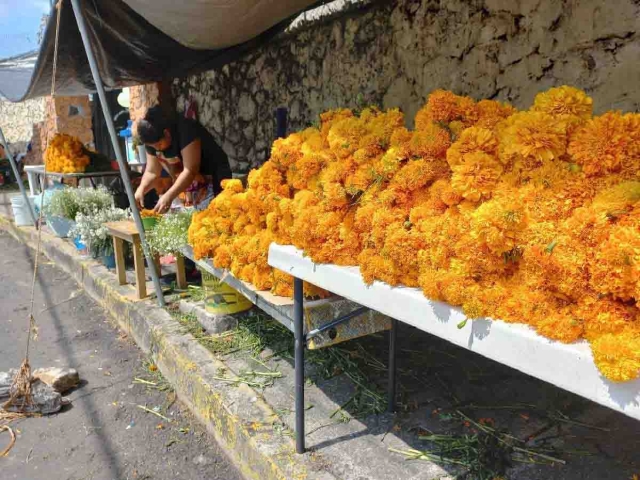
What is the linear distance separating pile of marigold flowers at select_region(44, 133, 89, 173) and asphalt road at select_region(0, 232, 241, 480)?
285 cm

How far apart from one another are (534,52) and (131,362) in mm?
3699

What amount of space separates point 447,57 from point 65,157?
19.2 ft

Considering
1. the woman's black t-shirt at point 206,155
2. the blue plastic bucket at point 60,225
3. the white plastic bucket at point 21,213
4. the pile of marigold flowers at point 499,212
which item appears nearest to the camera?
the pile of marigold flowers at point 499,212

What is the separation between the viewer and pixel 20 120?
1881 cm

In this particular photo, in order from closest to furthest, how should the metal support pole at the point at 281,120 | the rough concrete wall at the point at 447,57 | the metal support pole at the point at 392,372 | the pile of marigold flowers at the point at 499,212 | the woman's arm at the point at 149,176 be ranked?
the pile of marigold flowers at the point at 499,212, the rough concrete wall at the point at 447,57, the metal support pole at the point at 392,372, the metal support pole at the point at 281,120, the woman's arm at the point at 149,176

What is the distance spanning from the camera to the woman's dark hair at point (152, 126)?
4.23 meters

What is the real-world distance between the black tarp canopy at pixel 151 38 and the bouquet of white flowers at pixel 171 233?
1.59m

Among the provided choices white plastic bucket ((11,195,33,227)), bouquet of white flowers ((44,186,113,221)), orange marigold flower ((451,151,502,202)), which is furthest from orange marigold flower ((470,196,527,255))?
white plastic bucket ((11,195,33,227))

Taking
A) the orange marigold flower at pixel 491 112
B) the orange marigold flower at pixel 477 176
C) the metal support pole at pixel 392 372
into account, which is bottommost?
the metal support pole at pixel 392 372

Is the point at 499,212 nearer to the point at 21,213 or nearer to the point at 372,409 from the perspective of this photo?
the point at 372,409

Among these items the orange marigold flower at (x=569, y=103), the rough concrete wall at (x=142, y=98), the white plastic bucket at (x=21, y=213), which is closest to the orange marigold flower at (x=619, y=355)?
the orange marigold flower at (x=569, y=103)

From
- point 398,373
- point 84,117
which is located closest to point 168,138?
point 398,373

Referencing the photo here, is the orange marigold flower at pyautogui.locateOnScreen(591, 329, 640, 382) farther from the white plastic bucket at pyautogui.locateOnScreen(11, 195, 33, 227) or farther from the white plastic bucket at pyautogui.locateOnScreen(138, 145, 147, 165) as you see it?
the white plastic bucket at pyautogui.locateOnScreen(11, 195, 33, 227)

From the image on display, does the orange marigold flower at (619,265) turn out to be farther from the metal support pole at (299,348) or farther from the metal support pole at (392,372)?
the metal support pole at (392,372)
